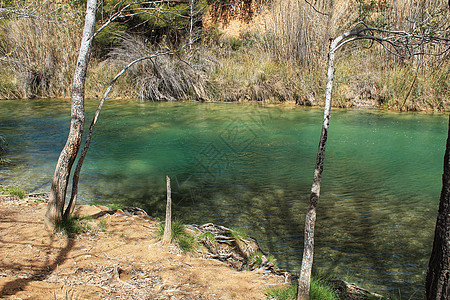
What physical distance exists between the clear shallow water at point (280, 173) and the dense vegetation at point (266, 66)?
113 centimetres

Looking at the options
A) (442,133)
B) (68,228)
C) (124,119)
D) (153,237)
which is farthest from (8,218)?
(442,133)

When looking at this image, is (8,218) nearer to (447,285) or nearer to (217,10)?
(447,285)

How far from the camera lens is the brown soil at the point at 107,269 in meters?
2.56

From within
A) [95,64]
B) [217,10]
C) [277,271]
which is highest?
[217,10]

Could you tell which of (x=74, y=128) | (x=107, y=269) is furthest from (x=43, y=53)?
(x=107, y=269)

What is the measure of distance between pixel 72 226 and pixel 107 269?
84cm

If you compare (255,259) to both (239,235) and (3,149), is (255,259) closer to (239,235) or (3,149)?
(239,235)

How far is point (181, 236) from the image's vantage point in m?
3.44

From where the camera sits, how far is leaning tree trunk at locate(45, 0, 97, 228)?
3334 mm

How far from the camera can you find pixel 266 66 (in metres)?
12.7

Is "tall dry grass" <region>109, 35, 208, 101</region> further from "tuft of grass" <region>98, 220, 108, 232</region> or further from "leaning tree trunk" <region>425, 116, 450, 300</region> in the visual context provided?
"leaning tree trunk" <region>425, 116, 450, 300</region>

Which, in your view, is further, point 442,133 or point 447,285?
point 442,133

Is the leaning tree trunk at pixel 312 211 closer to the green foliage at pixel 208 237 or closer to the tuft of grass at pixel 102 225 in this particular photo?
the green foliage at pixel 208 237

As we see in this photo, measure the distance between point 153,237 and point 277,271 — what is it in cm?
119
